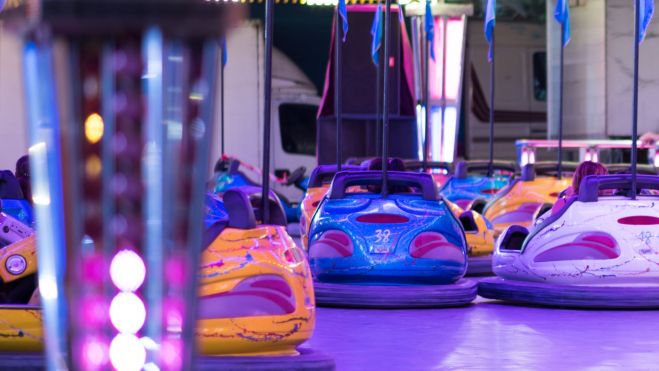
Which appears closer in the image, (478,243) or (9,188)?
(9,188)

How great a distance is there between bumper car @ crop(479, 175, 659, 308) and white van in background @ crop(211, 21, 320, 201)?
6178 millimetres

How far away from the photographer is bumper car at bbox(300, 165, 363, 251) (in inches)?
311

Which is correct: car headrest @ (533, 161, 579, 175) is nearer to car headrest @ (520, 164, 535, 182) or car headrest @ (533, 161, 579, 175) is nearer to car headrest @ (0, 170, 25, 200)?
car headrest @ (520, 164, 535, 182)

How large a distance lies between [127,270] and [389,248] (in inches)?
184

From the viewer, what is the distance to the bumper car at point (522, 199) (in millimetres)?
9625

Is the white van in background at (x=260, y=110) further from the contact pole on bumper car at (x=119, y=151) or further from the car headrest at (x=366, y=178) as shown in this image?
the contact pole on bumper car at (x=119, y=151)

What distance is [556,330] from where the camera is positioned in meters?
5.16

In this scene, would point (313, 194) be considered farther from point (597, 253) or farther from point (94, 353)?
point (94, 353)

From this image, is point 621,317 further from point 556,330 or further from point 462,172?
point 462,172

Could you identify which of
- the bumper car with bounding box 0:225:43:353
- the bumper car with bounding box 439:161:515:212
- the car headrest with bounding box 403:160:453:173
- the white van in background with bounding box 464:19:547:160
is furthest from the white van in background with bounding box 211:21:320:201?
the bumper car with bounding box 0:225:43:353

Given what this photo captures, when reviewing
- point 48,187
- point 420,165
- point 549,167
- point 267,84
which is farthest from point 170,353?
point 420,165

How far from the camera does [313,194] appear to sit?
8.25m

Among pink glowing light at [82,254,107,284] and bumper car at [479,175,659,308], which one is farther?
bumper car at [479,175,659,308]

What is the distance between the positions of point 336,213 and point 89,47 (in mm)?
4819
